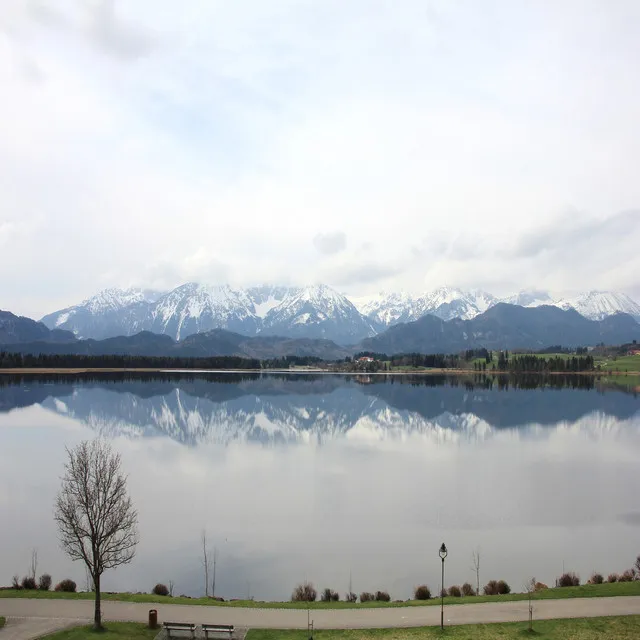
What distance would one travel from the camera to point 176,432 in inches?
3819

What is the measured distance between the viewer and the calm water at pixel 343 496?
116 ft

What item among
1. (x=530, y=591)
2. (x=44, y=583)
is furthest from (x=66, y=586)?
(x=530, y=591)

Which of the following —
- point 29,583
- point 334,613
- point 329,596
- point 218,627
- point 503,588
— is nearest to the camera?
point 218,627

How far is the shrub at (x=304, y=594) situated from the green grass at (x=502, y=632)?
6028 millimetres

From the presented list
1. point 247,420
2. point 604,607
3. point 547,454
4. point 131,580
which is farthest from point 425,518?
point 247,420

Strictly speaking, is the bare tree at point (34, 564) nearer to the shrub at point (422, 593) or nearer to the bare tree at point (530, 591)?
the shrub at point (422, 593)

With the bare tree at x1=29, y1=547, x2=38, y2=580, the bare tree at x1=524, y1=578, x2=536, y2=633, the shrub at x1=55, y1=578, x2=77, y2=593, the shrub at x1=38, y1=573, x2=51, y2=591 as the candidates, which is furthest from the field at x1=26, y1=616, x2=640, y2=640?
the bare tree at x1=29, y1=547, x2=38, y2=580

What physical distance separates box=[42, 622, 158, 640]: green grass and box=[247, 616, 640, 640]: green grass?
15.0 feet

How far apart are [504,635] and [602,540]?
A: 22800mm

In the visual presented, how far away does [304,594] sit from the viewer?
98.4 feet

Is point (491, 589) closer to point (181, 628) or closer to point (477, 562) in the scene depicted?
point (477, 562)

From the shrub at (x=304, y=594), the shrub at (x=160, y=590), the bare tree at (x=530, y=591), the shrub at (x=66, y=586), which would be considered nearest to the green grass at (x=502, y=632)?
the bare tree at (x=530, y=591)

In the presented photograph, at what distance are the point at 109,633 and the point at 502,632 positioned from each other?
16646 millimetres

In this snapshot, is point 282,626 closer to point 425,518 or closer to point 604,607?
point 604,607
